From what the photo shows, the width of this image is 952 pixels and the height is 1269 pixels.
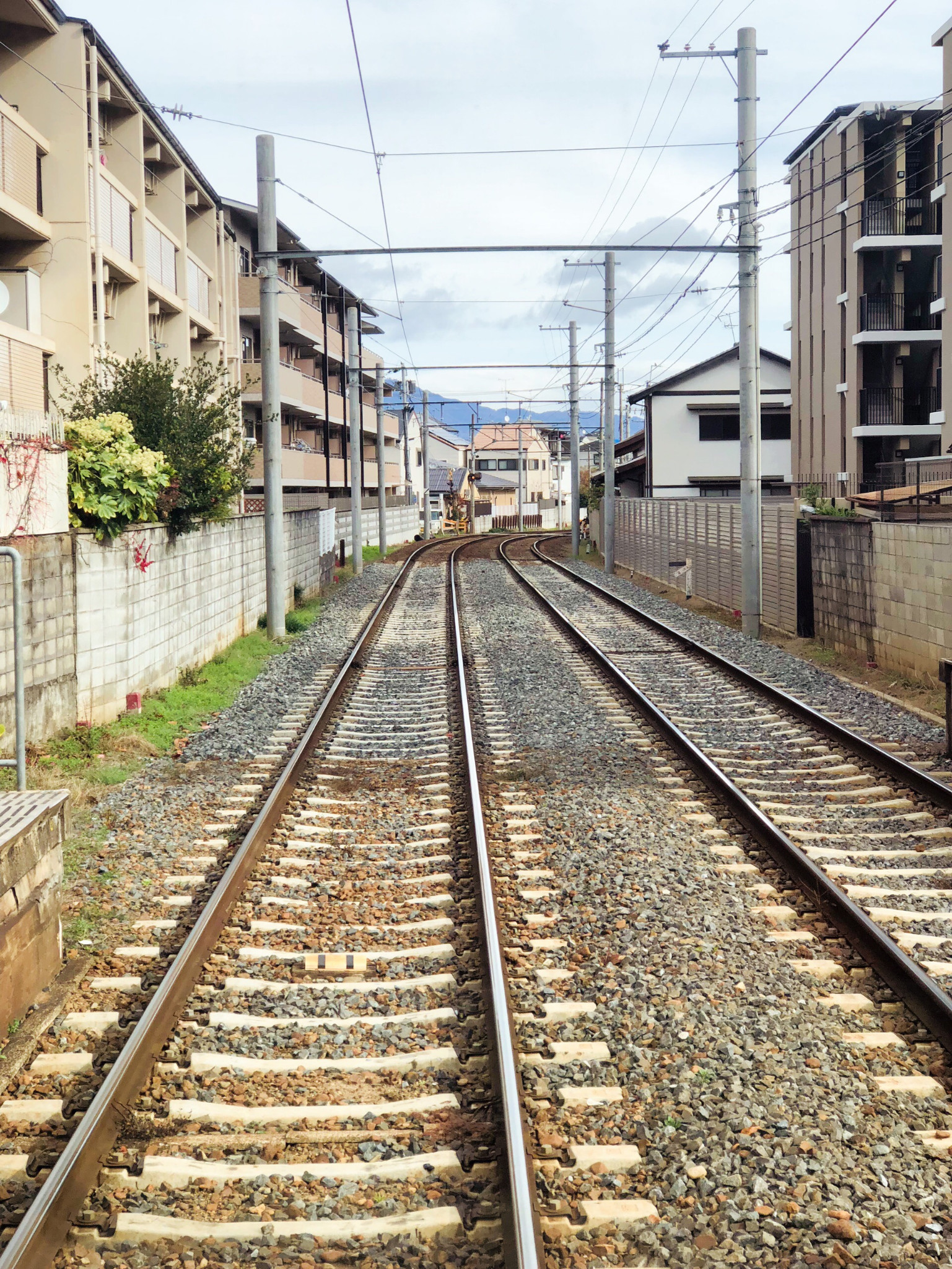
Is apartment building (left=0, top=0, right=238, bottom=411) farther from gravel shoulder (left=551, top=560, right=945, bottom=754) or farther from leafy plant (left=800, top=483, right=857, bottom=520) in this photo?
leafy plant (left=800, top=483, right=857, bottom=520)

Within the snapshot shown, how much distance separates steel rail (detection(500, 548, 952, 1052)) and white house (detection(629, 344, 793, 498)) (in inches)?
1525

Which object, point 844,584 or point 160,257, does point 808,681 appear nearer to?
point 844,584

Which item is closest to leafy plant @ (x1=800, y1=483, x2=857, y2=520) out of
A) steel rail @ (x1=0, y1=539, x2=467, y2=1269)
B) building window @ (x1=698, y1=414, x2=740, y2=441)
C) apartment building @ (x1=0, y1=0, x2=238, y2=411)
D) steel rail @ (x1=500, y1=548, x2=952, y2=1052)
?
steel rail @ (x1=500, y1=548, x2=952, y2=1052)

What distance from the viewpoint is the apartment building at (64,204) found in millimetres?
20422

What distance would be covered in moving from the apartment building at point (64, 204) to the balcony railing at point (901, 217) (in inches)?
826

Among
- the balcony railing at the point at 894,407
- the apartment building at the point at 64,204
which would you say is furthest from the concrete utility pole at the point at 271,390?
the balcony railing at the point at 894,407

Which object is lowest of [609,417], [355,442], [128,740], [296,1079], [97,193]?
[296,1079]

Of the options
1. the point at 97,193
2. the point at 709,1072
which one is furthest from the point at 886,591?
the point at 97,193

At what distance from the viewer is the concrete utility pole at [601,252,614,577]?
33.7m

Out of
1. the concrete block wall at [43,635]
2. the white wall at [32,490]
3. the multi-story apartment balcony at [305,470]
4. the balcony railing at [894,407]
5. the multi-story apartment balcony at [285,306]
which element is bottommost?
the concrete block wall at [43,635]

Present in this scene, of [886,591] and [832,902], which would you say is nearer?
Answer: [832,902]

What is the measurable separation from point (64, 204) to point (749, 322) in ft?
42.0

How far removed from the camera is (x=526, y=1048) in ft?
15.1

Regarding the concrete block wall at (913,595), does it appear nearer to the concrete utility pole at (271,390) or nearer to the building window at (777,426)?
the concrete utility pole at (271,390)
